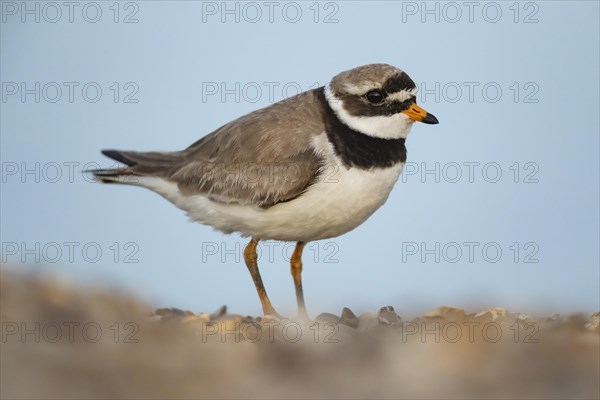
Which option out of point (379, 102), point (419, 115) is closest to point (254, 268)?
point (379, 102)

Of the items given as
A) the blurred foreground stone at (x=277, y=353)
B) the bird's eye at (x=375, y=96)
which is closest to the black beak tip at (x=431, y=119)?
the bird's eye at (x=375, y=96)

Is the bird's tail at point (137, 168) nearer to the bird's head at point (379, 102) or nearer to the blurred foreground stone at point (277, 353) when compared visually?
the blurred foreground stone at point (277, 353)

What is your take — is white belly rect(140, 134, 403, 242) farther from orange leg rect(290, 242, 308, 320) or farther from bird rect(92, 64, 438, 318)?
orange leg rect(290, 242, 308, 320)

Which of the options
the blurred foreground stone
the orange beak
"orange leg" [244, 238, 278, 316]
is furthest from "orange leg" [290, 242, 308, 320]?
the orange beak

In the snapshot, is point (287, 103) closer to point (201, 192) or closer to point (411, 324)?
point (201, 192)

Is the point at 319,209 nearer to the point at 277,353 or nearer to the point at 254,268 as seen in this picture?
the point at 254,268

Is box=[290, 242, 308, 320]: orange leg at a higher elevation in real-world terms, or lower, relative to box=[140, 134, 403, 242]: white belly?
lower

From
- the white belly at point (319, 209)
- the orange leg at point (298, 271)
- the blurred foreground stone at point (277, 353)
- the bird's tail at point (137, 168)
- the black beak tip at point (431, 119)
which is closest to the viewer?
the blurred foreground stone at point (277, 353)
